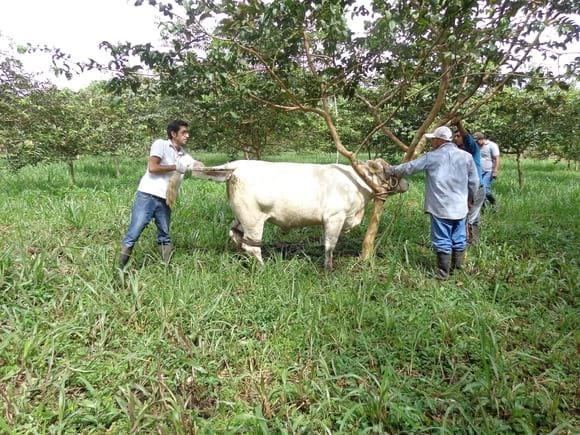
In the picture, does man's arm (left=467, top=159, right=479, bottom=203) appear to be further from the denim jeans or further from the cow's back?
the cow's back

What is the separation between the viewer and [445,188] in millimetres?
4086

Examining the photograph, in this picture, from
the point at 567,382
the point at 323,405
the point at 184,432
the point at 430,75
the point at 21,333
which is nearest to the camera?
the point at 184,432

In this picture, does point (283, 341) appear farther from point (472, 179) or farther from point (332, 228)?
point (472, 179)

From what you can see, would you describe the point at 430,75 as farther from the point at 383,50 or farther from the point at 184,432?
the point at 184,432

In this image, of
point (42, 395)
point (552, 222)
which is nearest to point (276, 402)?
point (42, 395)

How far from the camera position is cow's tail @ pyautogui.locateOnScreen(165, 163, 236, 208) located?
13.3ft

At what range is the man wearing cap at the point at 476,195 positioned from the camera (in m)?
4.83

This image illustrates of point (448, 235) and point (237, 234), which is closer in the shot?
point (448, 235)

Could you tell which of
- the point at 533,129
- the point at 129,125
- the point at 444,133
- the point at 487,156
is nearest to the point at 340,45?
the point at 444,133

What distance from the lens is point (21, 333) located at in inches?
115

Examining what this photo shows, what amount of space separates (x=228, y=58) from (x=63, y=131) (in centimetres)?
596

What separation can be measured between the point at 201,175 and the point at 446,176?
8.12 ft

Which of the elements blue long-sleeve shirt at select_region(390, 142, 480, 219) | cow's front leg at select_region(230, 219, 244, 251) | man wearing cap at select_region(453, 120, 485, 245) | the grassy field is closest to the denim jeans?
man wearing cap at select_region(453, 120, 485, 245)

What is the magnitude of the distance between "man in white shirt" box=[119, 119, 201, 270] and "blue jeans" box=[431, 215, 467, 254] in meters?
2.50
